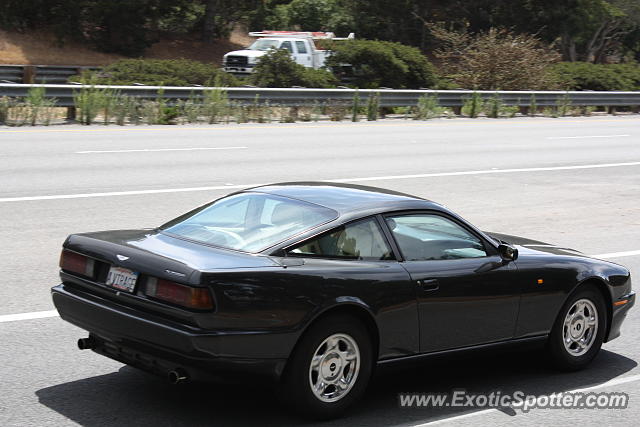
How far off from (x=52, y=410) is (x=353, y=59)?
29.2 m

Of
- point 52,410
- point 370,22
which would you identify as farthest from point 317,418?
point 370,22

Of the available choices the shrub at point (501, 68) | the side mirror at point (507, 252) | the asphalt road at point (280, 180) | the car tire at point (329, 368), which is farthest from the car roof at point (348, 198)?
the shrub at point (501, 68)

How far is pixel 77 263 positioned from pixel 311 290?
1.46 m

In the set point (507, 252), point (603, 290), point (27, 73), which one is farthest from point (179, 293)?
point (27, 73)

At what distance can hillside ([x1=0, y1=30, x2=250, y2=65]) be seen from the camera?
1871 inches

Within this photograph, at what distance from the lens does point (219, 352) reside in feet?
16.6

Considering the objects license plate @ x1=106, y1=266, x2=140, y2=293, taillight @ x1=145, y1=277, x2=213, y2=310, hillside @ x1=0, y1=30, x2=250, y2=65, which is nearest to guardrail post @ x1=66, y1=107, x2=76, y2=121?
license plate @ x1=106, y1=266, x2=140, y2=293

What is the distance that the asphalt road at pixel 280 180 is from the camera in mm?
5820

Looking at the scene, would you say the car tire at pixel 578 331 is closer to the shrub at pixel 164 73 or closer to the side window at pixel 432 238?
the side window at pixel 432 238

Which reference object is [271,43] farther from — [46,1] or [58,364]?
[58,364]

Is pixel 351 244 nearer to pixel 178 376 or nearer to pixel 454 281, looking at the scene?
pixel 454 281

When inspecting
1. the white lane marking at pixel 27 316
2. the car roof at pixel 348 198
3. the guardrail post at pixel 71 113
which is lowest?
the guardrail post at pixel 71 113

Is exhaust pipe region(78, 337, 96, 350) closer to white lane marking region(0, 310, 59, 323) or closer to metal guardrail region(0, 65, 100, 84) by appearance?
white lane marking region(0, 310, 59, 323)

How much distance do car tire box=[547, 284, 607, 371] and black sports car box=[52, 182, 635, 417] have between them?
16 mm
